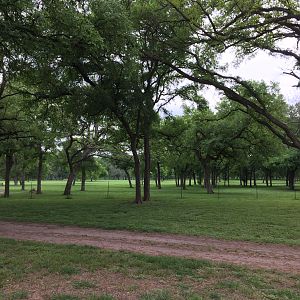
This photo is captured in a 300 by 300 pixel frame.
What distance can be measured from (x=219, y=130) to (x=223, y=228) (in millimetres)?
23954

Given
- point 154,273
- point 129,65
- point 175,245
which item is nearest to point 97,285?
point 154,273

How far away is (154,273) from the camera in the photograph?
6.50m

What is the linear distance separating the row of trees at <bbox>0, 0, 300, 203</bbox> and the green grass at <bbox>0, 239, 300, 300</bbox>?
5.46 m

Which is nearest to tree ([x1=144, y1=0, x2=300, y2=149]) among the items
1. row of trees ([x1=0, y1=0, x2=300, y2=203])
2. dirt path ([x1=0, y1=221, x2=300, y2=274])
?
row of trees ([x1=0, y1=0, x2=300, y2=203])

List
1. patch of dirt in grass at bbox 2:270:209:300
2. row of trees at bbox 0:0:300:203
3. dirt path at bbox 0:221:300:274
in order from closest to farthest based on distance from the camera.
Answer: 1. patch of dirt in grass at bbox 2:270:209:300
2. dirt path at bbox 0:221:300:274
3. row of trees at bbox 0:0:300:203

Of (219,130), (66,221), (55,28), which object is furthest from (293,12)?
(219,130)

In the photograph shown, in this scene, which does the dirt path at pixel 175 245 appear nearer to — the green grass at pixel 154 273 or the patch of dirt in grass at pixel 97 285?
the green grass at pixel 154 273

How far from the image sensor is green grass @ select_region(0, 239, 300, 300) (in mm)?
5389

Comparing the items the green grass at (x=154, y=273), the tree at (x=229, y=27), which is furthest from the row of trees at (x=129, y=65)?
the green grass at (x=154, y=273)

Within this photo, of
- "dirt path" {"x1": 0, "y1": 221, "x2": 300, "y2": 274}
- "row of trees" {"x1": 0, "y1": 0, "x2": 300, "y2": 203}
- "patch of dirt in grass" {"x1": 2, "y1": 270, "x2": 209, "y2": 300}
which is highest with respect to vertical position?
"row of trees" {"x1": 0, "y1": 0, "x2": 300, "y2": 203}

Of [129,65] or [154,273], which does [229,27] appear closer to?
[129,65]

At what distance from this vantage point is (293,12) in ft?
41.6

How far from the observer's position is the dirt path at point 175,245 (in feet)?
26.3

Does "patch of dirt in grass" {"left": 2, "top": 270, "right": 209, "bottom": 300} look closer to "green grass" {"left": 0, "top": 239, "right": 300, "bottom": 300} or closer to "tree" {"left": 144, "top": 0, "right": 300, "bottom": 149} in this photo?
"green grass" {"left": 0, "top": 239, "right": 300, "bottom": 300}
